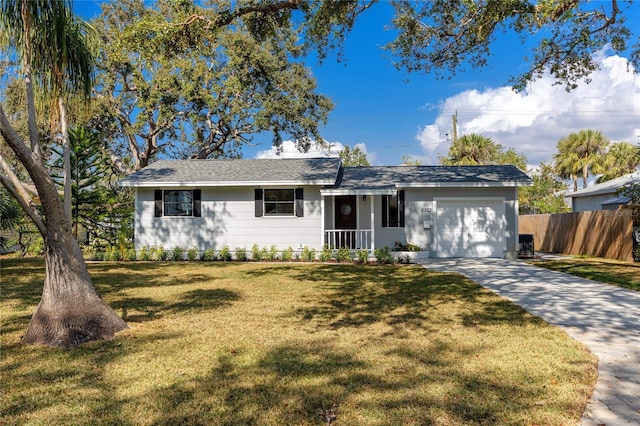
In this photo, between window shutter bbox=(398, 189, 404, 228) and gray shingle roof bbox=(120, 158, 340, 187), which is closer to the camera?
gray shingle roof bbox=(120, 158, 340, 187)

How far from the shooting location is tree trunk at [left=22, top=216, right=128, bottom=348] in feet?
15.3

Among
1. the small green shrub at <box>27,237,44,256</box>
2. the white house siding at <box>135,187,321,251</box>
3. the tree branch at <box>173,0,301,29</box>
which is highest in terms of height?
the tree branch at <box>173,0,301,29</box>

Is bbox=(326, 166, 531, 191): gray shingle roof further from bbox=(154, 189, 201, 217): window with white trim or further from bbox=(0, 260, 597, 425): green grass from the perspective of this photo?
bbox=(0, 260, 597, 425): green grass

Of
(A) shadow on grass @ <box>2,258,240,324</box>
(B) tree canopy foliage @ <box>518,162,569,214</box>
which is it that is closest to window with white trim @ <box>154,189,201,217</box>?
(A) shadow on grass @ <box>2,258,240,324</box>

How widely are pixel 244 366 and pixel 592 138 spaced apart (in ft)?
103

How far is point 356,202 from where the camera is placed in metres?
14.8

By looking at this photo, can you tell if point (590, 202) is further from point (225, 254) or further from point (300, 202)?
point (225, 254)

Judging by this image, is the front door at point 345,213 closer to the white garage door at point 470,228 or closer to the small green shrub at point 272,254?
the small green shrub at point 272,254

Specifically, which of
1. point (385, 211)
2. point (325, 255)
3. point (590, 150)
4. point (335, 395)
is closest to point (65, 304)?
point (335, 395)

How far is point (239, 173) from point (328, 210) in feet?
12.0

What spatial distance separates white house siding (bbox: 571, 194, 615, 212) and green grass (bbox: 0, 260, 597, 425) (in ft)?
56.1

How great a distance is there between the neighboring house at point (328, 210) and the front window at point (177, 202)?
4cm

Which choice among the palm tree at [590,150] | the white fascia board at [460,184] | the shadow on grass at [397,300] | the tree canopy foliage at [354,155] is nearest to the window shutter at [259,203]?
the shadow on grass at [397,300]

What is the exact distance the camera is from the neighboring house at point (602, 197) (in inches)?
736
